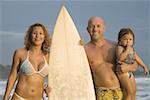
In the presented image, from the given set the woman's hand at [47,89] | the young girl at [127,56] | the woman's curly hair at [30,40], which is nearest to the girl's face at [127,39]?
the young girl at [127,56]

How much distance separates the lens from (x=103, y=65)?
3.55 metres

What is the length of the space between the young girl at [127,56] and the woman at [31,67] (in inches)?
31.2

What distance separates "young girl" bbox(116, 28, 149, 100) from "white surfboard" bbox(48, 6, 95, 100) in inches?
17.0

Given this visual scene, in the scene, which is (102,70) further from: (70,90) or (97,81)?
(70,90)

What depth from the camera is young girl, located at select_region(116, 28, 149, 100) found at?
11.2 feet

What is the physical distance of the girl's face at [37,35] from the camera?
347cm

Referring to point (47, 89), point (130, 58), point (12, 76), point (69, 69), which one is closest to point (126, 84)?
point (130, 58)

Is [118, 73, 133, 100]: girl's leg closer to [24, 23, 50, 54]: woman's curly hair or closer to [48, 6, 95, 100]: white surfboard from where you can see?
[48, 6, 95, 100]: white surfboard

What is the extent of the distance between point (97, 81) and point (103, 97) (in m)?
0.19

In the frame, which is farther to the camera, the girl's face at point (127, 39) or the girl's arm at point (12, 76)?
the girl's arm at point (12, 76)

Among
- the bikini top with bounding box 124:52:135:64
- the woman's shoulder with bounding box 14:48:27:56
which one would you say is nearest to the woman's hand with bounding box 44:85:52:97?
the woman's shoulder with bounding box 14:48:27:56

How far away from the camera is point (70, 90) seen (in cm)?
387

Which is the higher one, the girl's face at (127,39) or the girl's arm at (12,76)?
the girl's face at (127,39)

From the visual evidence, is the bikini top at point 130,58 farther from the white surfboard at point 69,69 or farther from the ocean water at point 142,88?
the ocean water at point 142,88
